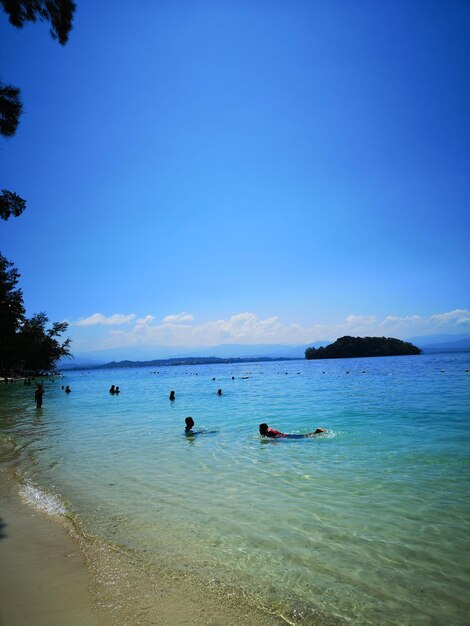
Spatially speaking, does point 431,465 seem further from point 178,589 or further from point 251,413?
point 251,413

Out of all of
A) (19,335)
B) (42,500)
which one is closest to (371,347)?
(19,335)

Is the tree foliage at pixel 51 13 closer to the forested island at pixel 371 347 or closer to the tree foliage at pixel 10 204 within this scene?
the tree foliage at pixel 10 204

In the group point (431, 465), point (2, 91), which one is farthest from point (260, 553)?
point (2, 91)

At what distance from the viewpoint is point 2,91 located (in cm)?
1094

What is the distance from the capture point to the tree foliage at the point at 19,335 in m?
54.0

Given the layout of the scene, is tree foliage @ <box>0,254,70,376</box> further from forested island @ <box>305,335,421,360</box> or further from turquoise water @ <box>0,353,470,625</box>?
forested island @ <box>305,335,421,360</box>

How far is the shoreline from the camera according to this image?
3.68m

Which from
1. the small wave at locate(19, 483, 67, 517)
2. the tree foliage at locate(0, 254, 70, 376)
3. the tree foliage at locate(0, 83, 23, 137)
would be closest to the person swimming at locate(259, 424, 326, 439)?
the small wave at locate(19, 483, 67, 517)

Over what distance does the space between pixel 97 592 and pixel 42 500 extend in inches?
183

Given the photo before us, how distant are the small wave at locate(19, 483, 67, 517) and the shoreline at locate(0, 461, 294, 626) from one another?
1.40m

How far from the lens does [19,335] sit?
7069 centimetres

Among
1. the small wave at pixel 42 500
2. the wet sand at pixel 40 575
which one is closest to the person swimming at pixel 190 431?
the small wave at pixel 42 500

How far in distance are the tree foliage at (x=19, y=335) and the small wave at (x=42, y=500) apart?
48.1 meters

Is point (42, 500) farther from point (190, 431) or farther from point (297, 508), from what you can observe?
point (190, 431)
